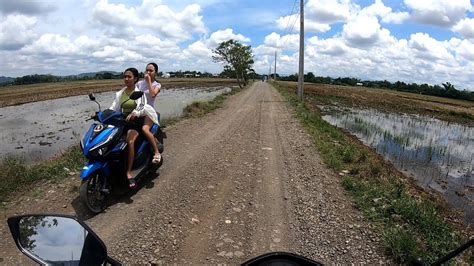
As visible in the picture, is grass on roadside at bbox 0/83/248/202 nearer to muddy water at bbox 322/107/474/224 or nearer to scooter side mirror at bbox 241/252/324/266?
scooter side mirror at bbox 241/252/324/266

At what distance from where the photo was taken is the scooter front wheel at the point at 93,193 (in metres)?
5.27

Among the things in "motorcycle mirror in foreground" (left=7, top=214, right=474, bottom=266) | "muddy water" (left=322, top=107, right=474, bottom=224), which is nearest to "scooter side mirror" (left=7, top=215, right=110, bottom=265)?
"motorcycle mirror in foreground" (left=7, top=214, right=474, bottom=266)

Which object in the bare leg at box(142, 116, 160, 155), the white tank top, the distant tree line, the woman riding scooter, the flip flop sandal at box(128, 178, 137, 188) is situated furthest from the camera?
the distant tree line

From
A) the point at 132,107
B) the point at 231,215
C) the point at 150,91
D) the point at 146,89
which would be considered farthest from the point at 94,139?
the point at 231,215

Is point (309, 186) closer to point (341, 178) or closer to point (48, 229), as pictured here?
point (341, 178)

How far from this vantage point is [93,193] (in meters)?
5.46

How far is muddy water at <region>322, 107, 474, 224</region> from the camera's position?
948cm

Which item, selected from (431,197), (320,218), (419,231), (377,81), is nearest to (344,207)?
(320,218)

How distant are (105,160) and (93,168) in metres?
0.29

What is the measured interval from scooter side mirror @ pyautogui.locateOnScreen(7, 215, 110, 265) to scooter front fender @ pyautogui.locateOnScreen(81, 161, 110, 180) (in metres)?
2.98

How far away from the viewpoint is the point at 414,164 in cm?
1188

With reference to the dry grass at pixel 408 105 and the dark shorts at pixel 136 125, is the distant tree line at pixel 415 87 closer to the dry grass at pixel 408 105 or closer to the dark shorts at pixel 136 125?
the dry grass at pixel 408 105

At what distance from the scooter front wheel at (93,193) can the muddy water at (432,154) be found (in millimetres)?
6792

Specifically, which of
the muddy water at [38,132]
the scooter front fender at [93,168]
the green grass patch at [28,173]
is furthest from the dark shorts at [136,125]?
the muddy water at [38,132]
